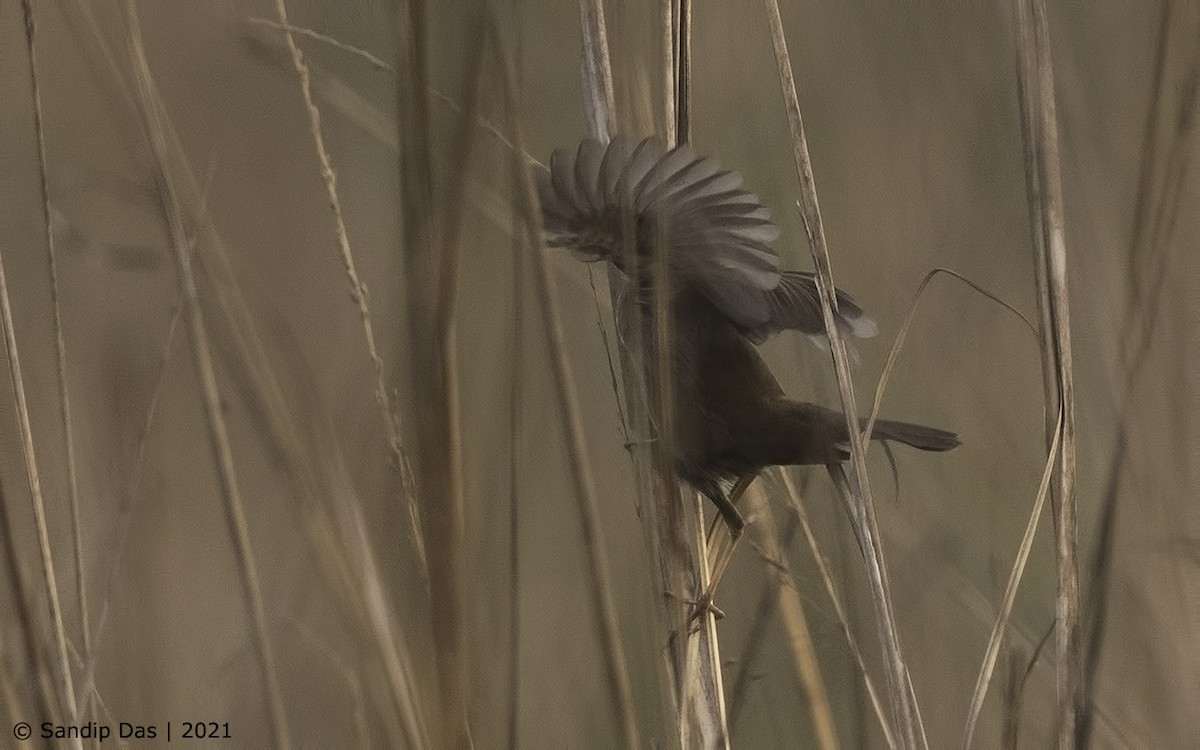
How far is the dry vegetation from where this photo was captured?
0.84m

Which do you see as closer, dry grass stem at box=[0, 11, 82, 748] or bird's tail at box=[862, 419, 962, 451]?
dry grass stem at box=[0, 11, 82, 748]

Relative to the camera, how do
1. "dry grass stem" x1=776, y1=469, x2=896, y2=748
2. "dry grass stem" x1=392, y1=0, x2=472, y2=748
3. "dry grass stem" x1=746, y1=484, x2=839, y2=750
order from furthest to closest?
"dry grass stem" x1=746, y1=484, x2=839, y2=750 → "dry grass stem" x1=776, y1=469, x2=896, y2=748 → "dry grass stem" x1=392, y1=0, x2=472, y2=748

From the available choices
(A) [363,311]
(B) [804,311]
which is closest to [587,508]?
(A) [363,311]

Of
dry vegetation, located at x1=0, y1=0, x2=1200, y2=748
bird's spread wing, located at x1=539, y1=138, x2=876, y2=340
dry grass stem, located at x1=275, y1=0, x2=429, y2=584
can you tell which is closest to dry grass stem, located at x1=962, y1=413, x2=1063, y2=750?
dry vegetation, located at x1=0, y1=0, x2=1200, y2=748

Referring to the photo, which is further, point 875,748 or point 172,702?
point 875,748

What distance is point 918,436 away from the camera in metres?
1.04

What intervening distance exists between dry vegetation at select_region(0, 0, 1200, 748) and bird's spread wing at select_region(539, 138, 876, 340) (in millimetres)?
57

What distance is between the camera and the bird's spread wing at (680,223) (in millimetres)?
913

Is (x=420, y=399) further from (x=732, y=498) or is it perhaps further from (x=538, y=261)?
(x=732, y=498)

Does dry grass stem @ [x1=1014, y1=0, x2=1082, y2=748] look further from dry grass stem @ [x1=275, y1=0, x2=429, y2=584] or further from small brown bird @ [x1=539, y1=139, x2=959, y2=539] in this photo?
dry grass stem @ [x1=275, y1=0, x2=429, y2=584]

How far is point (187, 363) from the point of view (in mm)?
1489

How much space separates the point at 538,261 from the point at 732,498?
457 millimetres

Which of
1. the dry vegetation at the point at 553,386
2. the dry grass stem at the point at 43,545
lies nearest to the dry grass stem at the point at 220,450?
the dry vegetation at the point at 553,386

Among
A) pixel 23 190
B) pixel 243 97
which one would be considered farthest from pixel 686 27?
pixel 23 190
